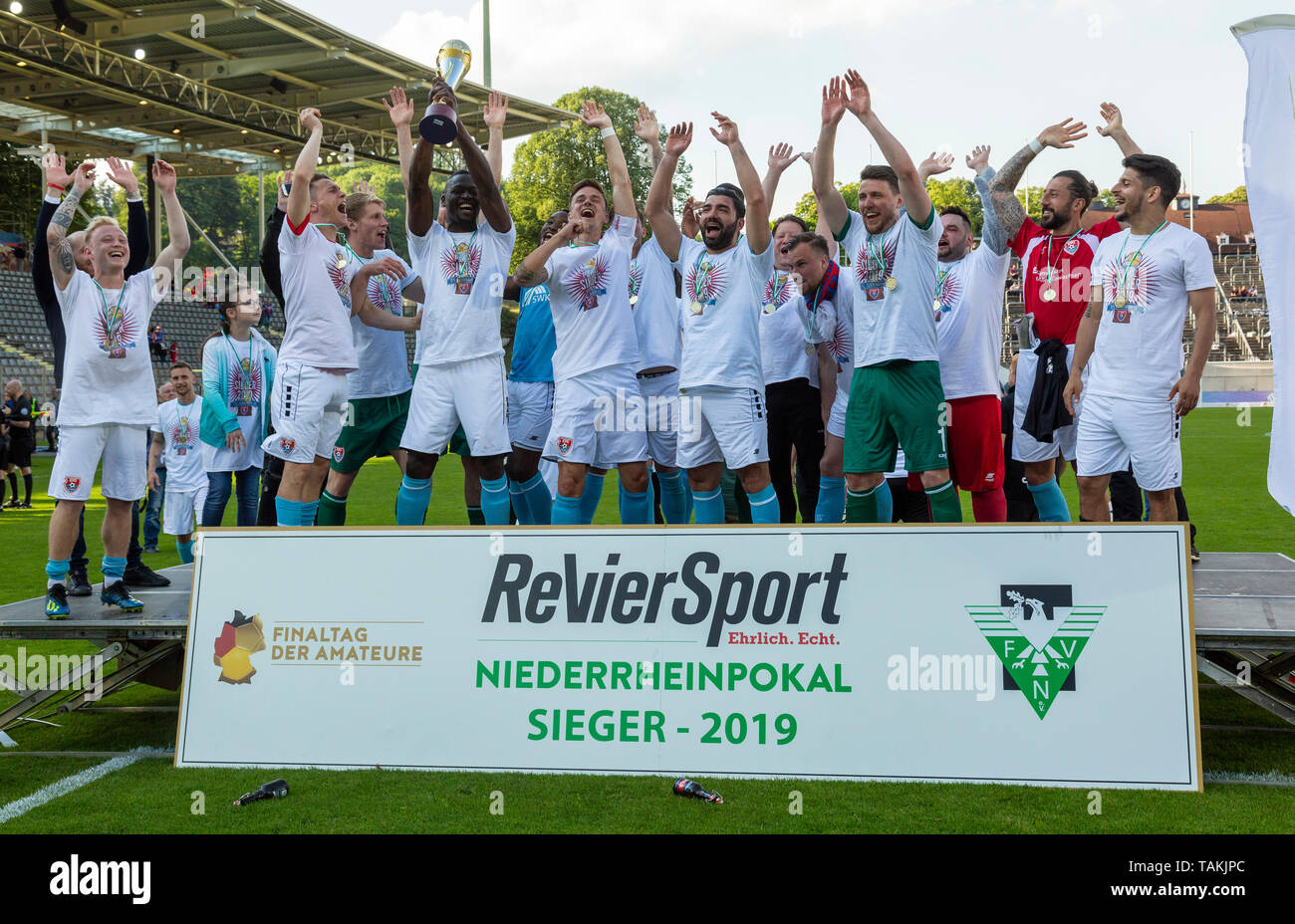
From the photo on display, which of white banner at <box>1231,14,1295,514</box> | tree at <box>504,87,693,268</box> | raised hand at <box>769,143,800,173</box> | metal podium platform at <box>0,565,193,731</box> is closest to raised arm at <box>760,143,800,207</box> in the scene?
raised hand at <box>769,143,800,173</box>

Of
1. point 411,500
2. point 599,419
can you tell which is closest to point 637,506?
point 599,419

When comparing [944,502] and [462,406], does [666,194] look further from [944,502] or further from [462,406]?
[944,502]

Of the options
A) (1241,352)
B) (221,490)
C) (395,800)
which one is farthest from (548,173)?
(395,800)

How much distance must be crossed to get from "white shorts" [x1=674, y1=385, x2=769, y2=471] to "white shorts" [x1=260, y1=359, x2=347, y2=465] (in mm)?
2108

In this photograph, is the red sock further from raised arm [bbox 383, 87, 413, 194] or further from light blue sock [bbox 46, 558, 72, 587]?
light blue sock [bbox 46, 558, 72, 587]

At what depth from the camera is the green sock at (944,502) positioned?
18.1 ft

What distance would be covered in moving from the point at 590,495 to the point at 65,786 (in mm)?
3218

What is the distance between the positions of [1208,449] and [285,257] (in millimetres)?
21082

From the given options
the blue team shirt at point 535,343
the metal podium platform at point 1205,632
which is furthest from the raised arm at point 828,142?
the blue team shirt at point 535,343

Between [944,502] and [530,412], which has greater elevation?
[530,412]

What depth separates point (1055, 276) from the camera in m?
6.77

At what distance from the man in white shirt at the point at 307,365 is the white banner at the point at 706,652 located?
4.43 ft

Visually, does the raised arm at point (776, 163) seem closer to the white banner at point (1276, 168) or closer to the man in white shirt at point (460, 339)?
the man in white shirt at point (460, 339)

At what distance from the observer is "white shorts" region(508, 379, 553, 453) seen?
303 inches
